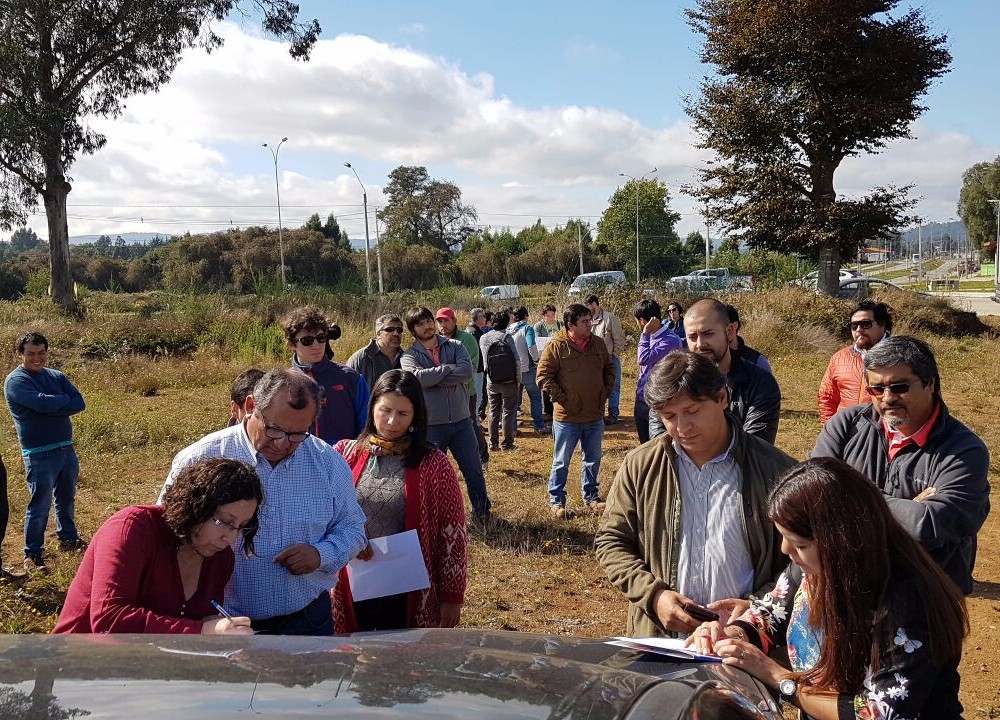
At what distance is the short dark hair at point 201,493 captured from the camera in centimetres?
226

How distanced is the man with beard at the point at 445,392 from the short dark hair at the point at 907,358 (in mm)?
3666

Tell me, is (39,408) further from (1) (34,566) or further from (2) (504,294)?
(2) (504,294)

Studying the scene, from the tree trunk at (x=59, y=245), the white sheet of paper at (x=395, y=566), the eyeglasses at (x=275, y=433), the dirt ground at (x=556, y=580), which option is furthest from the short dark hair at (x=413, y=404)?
the tree trunk at (x=59, y=245)

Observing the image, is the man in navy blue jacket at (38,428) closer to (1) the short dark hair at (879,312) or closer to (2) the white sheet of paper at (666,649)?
(2) the white sheet of paper at (666,649)

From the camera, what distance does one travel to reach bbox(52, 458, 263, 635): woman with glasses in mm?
2168

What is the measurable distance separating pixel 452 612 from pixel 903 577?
1.99m

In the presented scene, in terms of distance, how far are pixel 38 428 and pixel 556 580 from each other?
13.1 ft

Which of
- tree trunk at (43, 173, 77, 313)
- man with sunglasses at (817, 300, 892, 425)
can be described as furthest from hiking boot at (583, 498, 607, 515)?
tree trunk at (43, 173, 77, 313)

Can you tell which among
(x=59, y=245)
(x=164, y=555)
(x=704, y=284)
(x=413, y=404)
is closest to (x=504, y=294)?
(x=704, y=284)

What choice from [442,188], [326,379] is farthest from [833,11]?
[442,188]

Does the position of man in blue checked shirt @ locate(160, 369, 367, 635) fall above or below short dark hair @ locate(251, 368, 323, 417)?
below

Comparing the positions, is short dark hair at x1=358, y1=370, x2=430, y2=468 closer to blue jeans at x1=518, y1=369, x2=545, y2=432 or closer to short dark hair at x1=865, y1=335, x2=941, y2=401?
short dark hair at x1=865, y1=335, x2=941, y2=401

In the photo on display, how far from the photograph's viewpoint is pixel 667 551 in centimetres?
268

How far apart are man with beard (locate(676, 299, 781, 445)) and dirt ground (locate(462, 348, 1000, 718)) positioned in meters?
1.72
